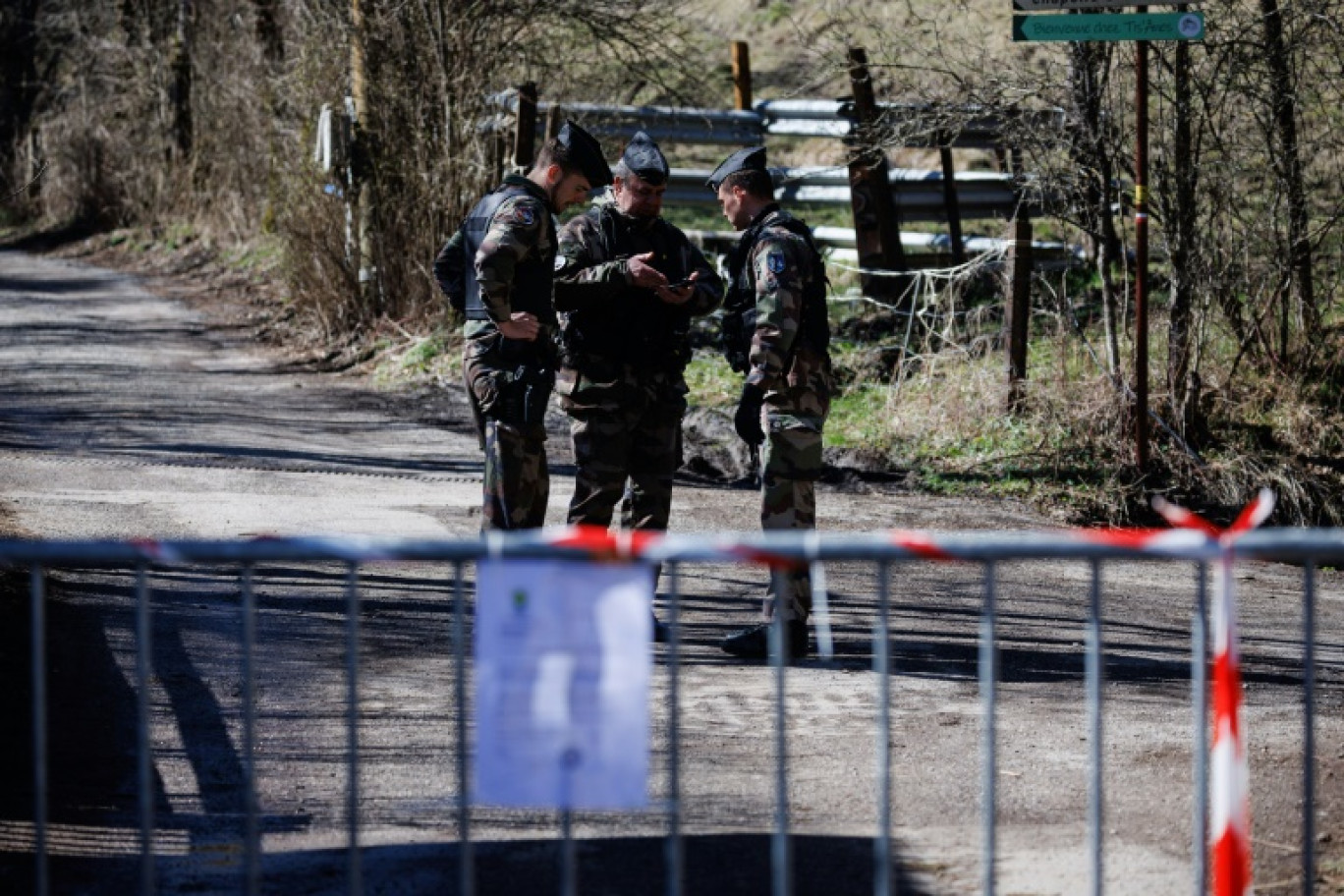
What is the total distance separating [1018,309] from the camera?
36.9 ft

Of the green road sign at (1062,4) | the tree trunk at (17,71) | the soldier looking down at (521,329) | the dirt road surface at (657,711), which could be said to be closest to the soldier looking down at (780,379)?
the dirt road surface at (657,711)

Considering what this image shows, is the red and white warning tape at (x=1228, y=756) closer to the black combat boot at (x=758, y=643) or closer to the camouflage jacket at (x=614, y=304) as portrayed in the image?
the black combat boot at (x=758, y=643)

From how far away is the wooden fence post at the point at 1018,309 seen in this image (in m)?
11.2

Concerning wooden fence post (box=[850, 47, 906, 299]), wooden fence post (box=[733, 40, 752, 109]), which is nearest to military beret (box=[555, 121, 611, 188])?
wooden fence post (box=[850, 47, 906, 299])

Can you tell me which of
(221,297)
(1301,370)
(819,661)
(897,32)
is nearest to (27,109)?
(221,297)

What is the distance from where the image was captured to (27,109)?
117ft

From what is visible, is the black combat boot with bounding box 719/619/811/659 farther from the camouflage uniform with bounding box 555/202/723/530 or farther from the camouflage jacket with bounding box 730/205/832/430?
the camouflage jacket with bounding box 730/205/832/430

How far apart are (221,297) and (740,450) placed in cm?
1202

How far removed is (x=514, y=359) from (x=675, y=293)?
70 centimetres

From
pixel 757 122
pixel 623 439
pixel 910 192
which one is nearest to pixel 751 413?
pixel 623 439

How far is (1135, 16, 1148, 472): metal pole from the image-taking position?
9641mm

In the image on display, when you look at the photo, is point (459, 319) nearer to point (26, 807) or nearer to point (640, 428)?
point (640, 428)

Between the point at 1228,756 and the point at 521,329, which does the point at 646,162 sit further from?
the point at 1228,756

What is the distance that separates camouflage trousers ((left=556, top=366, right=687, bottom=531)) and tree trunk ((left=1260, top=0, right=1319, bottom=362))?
5577 millimetres
